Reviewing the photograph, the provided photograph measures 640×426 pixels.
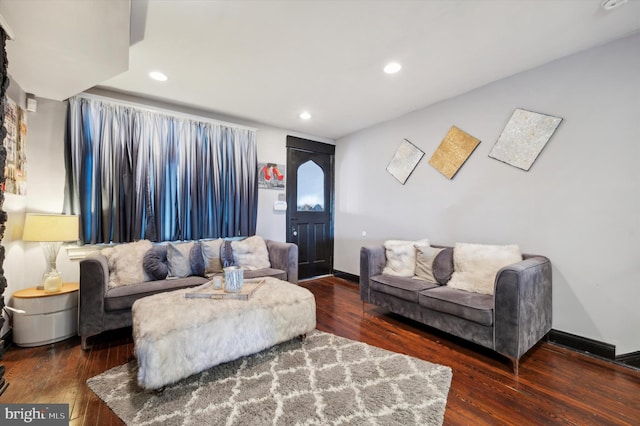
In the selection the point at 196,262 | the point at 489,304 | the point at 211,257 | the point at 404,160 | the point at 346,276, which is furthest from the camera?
the point at 346,276

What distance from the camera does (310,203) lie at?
5.03 metres

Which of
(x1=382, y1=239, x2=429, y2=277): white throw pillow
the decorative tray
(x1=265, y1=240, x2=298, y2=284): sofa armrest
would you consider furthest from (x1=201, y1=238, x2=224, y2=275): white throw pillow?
(x1=382, y1=239, x2=429, y2=277): white throw pillow

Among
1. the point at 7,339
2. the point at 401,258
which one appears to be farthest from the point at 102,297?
the point at 401,258

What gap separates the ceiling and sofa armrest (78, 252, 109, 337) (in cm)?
174

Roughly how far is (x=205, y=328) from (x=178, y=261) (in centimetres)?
154

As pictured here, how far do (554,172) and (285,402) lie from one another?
309cm

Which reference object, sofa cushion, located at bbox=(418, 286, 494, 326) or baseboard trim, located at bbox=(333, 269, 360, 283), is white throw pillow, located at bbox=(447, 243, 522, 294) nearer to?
sofa cushion, located at bbox=(418, 286, 494, 326)

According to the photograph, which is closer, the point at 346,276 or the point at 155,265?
the point at 155,265

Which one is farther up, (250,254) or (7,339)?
(250,254)

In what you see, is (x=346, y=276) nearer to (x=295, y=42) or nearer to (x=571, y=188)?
(x=571, y=188)

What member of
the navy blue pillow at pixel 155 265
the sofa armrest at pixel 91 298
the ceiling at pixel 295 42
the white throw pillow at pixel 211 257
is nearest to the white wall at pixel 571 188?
the ceiling at pixel 295 42

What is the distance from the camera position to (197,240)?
368 cm

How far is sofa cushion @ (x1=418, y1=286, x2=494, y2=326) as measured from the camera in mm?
2236

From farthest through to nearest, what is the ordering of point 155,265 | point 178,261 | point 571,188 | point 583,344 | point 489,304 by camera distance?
point 178,261, point 155,265, point 571,188, point 583,344, point 489,304
